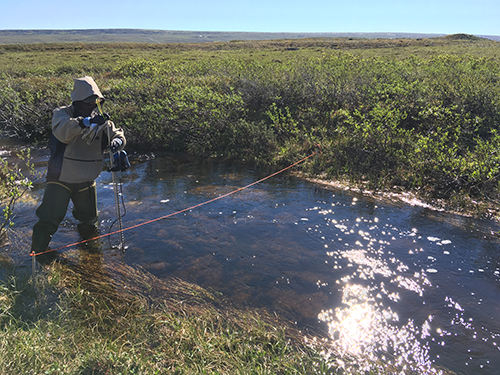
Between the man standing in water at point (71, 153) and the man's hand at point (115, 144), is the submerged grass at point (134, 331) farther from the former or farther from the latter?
the man's hand at point (115, 144)

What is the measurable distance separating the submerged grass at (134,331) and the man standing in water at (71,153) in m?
0.68

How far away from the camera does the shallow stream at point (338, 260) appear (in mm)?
3840

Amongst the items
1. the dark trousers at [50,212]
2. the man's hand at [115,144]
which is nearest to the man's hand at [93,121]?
the man's hand at [115,144]

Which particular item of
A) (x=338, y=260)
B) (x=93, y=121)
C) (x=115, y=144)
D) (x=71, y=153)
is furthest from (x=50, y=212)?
(x=338, y=260)

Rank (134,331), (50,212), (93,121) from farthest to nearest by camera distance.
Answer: (50,212), (93,121), (134,331)

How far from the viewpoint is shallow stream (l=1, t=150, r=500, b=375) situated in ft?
12.6

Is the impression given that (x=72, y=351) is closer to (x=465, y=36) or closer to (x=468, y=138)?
(x=468, y=138)

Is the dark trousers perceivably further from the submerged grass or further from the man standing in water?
the submerged grass

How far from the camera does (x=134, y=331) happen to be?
3.71 meters

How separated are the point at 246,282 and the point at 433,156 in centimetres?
614

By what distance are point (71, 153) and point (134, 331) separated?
2809mm

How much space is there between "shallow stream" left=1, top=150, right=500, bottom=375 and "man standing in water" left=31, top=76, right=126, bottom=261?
776 millimetres

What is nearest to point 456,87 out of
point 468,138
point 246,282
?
point 468,138

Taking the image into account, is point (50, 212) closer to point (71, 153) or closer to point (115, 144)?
point (71, 153)
